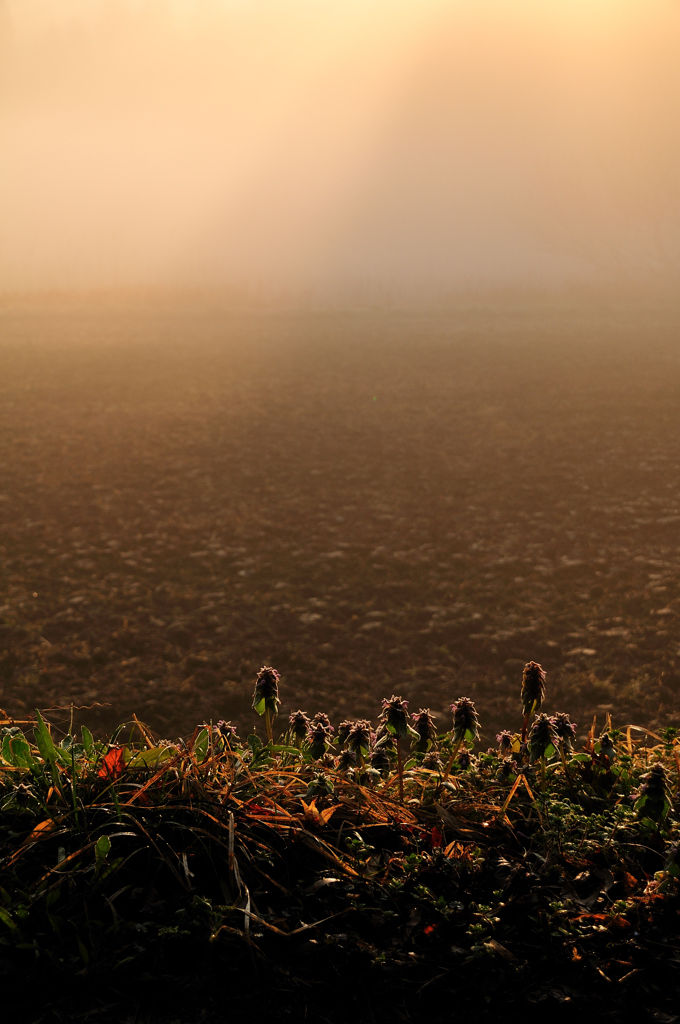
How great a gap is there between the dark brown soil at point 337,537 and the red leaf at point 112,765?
2247 millimetres

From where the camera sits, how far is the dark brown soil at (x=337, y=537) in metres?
4.96

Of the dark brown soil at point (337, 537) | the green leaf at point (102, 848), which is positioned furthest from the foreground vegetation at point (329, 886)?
the dark brown soil at point (337, 537)

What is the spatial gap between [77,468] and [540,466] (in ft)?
19.7

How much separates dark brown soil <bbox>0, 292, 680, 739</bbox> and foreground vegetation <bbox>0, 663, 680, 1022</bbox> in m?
2.18

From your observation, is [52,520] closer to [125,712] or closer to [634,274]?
[125,712]

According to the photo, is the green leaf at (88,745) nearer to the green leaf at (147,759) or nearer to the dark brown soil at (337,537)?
the green leaf at (147,759)

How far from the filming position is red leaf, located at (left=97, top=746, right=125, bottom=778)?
7.22ft

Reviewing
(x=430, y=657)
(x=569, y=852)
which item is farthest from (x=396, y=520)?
(x=569, y=852)

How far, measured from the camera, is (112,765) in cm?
221

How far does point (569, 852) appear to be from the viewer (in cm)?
211

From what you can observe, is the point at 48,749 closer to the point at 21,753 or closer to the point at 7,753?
the point at 21,753

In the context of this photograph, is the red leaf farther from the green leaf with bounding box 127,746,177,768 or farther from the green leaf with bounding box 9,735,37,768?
the green leaf with bounding box 9,735,37,768

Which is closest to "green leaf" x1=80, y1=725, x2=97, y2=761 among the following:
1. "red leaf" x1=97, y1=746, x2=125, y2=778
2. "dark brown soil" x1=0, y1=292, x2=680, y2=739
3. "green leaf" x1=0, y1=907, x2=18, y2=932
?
"red leaf" x1=97, y1=746, x2=125, y2=778

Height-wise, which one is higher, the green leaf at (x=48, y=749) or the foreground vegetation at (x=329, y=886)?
the green leaf at (x=48, y=749)
